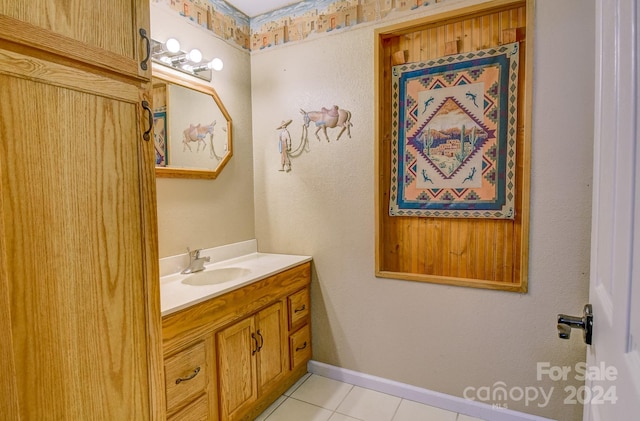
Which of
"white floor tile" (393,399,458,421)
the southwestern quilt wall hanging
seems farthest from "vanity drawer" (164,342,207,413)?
the southwestern quilt wall hanging

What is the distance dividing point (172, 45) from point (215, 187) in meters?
0.86

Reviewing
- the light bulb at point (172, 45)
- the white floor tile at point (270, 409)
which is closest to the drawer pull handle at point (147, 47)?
the light bulb at point (172, 45)

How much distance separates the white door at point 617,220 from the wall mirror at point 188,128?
1.81m

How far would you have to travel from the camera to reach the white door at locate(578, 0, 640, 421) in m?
0.46

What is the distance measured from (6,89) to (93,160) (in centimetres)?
23

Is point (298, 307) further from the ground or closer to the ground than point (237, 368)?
further from the ground

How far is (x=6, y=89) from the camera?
0.73m

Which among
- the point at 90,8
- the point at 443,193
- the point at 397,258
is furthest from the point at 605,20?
the point at 397,258

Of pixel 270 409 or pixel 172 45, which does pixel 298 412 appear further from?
pixel 172 45

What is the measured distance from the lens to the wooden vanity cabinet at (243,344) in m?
1.45

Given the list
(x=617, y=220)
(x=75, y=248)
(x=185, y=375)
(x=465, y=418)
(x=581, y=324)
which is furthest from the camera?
(x=465, y=418)

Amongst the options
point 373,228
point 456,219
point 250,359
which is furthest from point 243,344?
point 456,219

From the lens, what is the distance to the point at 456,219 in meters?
2.00

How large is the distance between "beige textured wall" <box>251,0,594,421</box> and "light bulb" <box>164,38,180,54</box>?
27.8 inches
